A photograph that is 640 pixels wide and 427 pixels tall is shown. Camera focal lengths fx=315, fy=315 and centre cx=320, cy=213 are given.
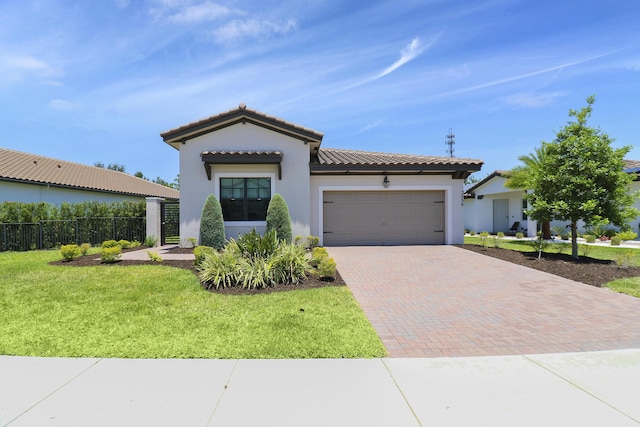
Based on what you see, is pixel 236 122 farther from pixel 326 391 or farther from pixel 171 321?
pixel 326 391

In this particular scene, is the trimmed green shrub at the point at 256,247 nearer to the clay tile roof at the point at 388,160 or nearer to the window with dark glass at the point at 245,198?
the window with dark glass at the point at 245,198

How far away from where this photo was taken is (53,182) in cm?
1969

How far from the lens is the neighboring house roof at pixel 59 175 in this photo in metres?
18.5

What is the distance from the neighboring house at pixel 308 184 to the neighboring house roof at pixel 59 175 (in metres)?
11.6

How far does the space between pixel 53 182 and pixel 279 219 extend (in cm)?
1685

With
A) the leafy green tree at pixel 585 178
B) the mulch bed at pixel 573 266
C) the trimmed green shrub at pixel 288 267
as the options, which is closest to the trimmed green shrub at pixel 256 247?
the trimmed green shrub at pixel 288 267

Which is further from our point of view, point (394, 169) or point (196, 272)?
point (394, 169)

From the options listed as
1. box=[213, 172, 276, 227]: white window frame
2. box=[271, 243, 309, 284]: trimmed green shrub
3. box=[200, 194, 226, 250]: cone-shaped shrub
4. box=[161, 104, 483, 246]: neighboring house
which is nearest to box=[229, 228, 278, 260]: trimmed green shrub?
box=[271, 243, 309, 284]: trimmed green shrub

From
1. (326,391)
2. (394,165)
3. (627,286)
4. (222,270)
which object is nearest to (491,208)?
(394,165)

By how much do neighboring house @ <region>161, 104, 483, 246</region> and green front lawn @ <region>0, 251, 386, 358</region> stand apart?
6266 millimetres

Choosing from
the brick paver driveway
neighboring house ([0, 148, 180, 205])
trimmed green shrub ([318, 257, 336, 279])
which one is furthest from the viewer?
neighboring house ([0, 148, 180, 205])

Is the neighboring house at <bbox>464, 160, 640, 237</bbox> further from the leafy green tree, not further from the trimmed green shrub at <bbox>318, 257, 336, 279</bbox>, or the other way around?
the trimmed green shrub at <bbox>318, 257, 336, 279</bbox>

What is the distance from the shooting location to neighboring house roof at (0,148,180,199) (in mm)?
18531

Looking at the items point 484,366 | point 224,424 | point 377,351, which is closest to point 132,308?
point 224,424
